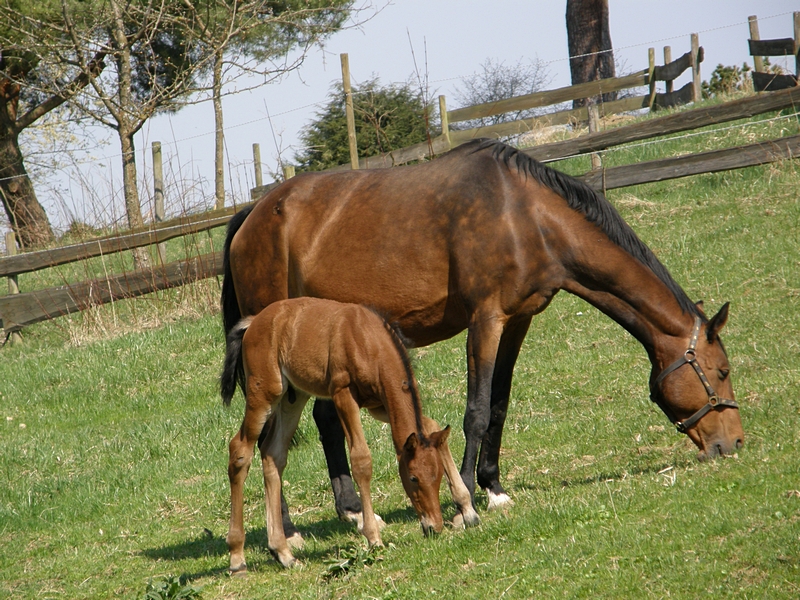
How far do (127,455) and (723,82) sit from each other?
64.0 feet

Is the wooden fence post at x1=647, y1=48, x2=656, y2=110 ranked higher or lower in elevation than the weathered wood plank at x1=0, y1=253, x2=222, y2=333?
higher

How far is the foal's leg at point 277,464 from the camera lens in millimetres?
4953

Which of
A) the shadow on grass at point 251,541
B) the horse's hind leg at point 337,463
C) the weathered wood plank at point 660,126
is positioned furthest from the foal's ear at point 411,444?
the weathered wood plank at point 660,126

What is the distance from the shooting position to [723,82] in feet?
71.7

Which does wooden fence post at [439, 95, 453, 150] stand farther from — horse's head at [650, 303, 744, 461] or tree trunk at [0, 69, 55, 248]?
horse's head at [650, 303, 744, 461]

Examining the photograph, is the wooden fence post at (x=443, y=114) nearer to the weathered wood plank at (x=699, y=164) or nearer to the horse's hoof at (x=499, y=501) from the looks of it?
the weathered wood plank at (x=699, y=164)

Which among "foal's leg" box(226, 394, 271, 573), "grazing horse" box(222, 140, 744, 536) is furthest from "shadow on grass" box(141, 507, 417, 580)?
"foal's leg" box(226, 394, 271, 573)

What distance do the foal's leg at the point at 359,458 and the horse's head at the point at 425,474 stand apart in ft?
0.81

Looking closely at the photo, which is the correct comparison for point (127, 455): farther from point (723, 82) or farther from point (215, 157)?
point (723, 82)

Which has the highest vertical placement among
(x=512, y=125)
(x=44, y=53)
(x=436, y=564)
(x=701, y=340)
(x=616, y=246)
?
(x=44, y=53)

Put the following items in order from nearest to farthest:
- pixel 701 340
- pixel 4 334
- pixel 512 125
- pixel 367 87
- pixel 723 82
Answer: pixel 701 340, pixel 4 334, pixel 367 87, pixel 512 125, pixel 723 82

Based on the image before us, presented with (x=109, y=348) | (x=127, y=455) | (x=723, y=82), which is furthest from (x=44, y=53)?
(x=723, y=82)

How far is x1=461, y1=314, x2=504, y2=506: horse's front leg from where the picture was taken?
534 centimetres

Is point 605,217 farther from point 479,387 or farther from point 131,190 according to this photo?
point 131,190
